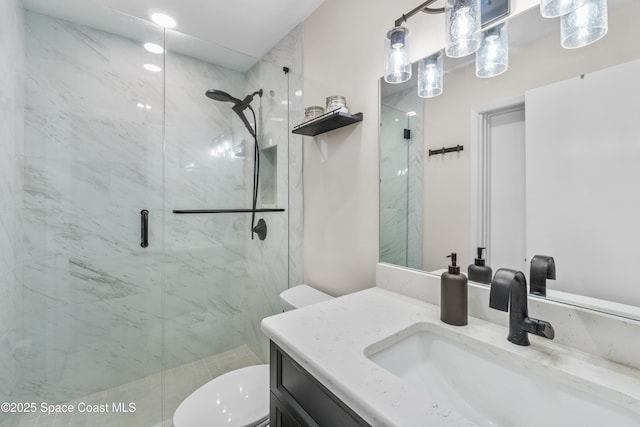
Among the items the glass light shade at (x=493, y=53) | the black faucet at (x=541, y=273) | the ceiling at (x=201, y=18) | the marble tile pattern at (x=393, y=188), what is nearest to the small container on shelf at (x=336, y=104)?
the marble tile pattern at (x=393, y=188)

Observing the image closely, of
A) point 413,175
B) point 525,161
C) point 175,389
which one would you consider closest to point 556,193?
point 525,161

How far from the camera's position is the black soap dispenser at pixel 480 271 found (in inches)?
34.4

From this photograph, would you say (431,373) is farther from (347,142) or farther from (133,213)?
(133,213)

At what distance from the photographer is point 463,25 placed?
0.85 meters

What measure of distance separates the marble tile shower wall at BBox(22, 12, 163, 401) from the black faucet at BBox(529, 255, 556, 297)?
193cm

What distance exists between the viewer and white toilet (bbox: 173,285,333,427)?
1071 millimetres

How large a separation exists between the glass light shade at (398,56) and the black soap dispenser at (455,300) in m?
0.80

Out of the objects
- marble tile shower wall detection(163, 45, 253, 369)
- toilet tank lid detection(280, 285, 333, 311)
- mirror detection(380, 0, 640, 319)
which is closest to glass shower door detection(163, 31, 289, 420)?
marble tile shower wall detection(163, 45, 253, 369)

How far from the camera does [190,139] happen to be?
5.85 ft

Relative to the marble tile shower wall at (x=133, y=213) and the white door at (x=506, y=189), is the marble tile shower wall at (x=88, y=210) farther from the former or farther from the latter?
the white door at (x=506, y=189)

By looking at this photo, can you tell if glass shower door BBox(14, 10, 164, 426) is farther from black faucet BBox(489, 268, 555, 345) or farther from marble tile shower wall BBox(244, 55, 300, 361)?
black faucet BBox(489, 268, 555, 345)

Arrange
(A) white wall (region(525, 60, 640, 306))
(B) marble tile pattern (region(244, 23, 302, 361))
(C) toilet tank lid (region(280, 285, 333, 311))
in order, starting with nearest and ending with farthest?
(A) white wall (region(525, 60, 640, 306)), (C) toilet tank lid (region(280, 285, 333, 311)), (B) marble tile pattern (region(244, 23, 302, 361))

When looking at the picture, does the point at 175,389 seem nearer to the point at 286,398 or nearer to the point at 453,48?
the point at 286,398

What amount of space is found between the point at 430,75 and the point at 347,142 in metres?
0.50
